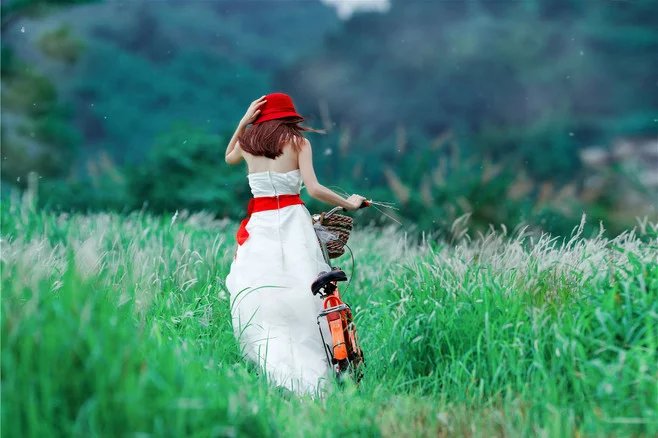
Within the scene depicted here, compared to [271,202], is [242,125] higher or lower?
higher

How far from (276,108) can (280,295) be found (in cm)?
102

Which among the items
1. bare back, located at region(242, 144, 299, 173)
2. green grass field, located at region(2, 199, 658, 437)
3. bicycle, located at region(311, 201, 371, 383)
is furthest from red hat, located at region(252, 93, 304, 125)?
green grass field, located at region(2, 199, 658, 437)

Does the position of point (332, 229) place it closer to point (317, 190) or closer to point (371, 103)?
point (317, 190)

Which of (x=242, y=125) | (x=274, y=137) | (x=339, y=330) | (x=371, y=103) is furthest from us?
(x=371, y=103)

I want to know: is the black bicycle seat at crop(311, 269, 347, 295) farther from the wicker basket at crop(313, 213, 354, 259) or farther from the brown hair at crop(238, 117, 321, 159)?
the brown hair at crop(238, 117, 321, 159)

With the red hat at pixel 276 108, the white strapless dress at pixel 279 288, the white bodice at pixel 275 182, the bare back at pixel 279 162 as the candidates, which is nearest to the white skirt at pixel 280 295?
the white strapless dress at pixel 279 288

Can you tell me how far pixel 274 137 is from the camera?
4.27 metres

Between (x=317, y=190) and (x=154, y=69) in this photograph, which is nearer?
(x=317, y=190)

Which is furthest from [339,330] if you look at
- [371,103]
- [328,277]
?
[371,103]

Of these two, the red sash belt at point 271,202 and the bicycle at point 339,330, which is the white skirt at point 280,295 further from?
the bicycle at point 339,330

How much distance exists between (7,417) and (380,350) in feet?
7.09

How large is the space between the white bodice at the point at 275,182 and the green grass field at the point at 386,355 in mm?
735

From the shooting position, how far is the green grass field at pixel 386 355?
7.84 ft

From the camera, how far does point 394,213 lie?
8.80m
